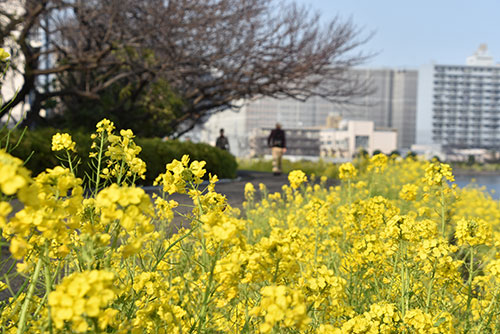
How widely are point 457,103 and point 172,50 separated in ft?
382

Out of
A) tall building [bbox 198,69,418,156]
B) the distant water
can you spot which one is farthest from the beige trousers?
tall building [bbox 198,69,418,156]

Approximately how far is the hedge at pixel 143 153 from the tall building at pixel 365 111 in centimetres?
10397

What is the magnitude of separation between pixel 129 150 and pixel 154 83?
43.5 feet

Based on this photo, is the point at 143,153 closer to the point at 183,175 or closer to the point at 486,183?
the point at 183,175

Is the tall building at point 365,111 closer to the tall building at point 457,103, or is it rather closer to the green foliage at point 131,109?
the tall building at point 457,103

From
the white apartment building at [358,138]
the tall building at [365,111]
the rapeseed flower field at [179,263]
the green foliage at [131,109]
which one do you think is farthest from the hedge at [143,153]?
the tall building at [365,111]

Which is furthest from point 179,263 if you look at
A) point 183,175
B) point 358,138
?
point 358,138

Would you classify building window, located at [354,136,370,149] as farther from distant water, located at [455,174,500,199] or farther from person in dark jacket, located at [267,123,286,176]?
person in dark jacket, located at [267,123,286,176]

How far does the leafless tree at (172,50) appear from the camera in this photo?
10648 millimetres

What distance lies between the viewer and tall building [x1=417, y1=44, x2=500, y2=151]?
112562 millimetres

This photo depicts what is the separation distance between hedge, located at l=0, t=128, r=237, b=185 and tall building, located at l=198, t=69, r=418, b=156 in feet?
341

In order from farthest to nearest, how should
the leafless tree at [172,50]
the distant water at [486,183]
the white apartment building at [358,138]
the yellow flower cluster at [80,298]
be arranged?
1. the white apartment building at [358,138]
2. the distant water at [486,183]
3. the leafless tree at [172,50]
4. the yellow flower cluster at [80,298]

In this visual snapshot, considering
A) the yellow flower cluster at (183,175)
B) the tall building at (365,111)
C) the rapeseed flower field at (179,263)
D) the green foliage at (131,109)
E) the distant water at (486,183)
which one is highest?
the tall building at (365,111)

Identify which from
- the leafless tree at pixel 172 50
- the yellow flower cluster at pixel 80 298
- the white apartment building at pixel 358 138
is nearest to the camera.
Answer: the yellow flower cluster at pixel 80 298
